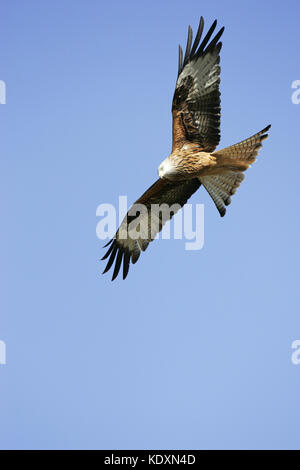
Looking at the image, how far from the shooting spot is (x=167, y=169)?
8.46 meters

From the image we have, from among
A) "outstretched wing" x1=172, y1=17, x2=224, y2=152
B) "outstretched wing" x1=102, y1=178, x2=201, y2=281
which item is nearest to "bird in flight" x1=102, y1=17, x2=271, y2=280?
"outstretched wing" x1=172, y1=17, x2=224, y2=152

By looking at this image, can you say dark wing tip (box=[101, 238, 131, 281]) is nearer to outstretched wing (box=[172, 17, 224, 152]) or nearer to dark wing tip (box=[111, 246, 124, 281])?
dark wing tip (box=[111, 246, 124, 281])

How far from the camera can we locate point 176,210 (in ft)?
31.7

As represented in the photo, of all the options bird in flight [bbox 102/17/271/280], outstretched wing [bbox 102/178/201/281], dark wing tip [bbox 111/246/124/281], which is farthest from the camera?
dark wing tip [bbox 111/246/124/281]

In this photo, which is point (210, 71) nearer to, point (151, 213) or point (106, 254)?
point (151, 213)

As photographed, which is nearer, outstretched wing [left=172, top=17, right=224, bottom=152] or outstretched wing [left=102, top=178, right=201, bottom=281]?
outstretched wing [left=172, top=17, right=224, bottom=152]

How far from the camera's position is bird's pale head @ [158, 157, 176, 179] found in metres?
8.45

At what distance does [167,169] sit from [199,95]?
0.98 meters

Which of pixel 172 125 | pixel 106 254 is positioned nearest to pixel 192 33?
pixel 172 125

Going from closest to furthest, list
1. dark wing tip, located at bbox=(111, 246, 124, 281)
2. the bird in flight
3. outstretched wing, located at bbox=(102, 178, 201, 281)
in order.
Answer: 1. the bird in flight
2. outstretched wing, located at bbox=(102, 178, 201, 281)
3. dark wing tip, located at bbox=(111, 246, 124, 281)

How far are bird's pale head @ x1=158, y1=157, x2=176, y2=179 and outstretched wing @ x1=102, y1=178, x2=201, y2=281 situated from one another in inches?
30.7

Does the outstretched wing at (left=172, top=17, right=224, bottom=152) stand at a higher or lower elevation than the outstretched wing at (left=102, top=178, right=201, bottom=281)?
higher

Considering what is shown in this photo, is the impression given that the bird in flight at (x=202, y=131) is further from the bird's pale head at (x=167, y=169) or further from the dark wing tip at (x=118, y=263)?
the dark wing tip at (x=118, y=263)
